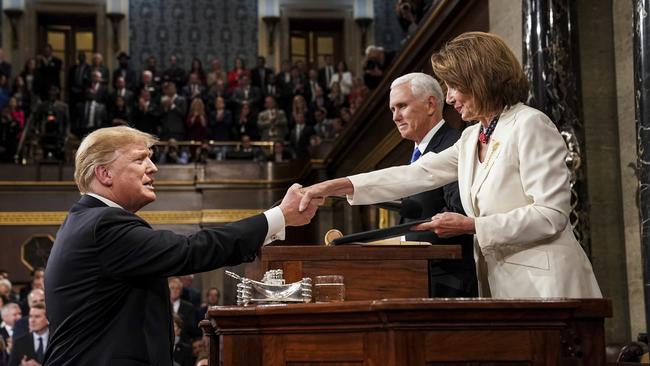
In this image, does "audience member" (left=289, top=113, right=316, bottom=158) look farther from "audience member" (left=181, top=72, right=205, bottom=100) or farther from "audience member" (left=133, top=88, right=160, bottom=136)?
"audience member" (left=133, top=88, right=160, bottom=136)

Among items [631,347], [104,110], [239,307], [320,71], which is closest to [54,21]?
[104,110]

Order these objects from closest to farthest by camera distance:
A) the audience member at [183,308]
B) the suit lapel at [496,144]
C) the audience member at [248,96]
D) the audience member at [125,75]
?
the suit lapel at [496,144] → the audience member at [183,308] → the audience member at [248,96] → the audience member at [125,75]

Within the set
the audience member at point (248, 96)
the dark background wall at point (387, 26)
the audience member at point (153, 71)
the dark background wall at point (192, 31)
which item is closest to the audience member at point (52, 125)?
the audience member at point (153, 71)

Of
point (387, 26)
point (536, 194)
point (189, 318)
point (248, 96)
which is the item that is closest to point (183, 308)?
point (189, 318)

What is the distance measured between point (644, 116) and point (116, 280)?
2844 mm

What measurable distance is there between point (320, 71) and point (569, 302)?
14.6 metres

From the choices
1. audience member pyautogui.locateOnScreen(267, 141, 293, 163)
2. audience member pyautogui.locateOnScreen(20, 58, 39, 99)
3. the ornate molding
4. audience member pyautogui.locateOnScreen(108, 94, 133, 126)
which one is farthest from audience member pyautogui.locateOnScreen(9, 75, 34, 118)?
audience member pyautogui.locateOnScreen(267, 141, 293, 163)

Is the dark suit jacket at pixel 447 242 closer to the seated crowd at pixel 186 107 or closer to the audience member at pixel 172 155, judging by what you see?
the seated crowd at pixel 186 107

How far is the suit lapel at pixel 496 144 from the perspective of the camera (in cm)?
304

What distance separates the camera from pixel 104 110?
1530cm

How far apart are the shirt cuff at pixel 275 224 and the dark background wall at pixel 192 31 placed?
15.9 meters

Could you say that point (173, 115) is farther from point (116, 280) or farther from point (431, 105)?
point (116, 280)

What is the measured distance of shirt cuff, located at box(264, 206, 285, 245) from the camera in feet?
10.1

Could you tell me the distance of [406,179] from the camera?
11.3ft
